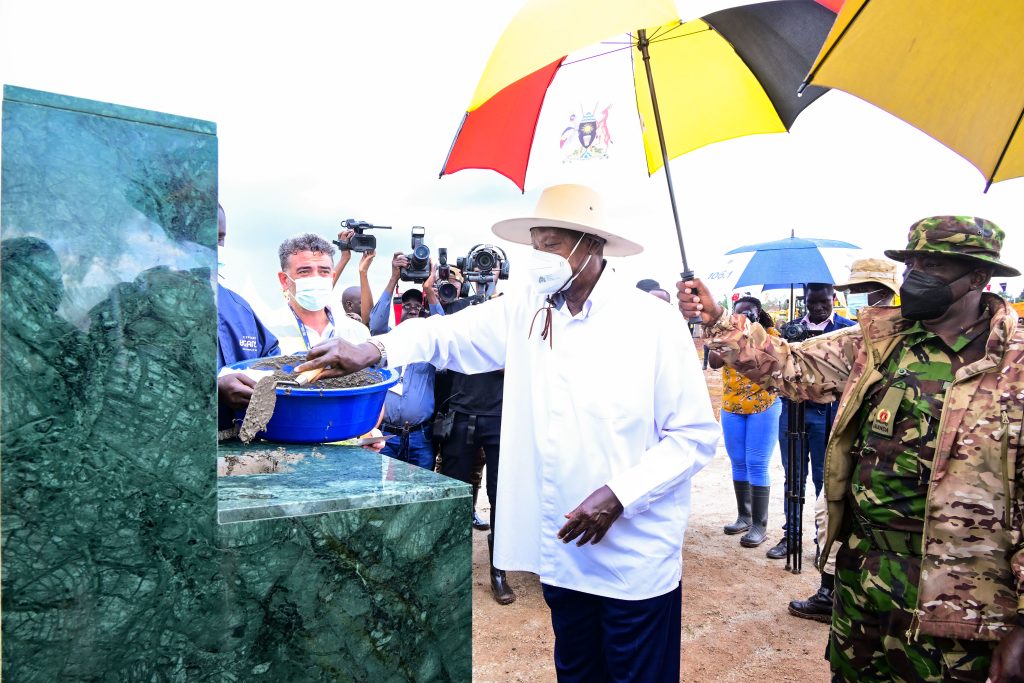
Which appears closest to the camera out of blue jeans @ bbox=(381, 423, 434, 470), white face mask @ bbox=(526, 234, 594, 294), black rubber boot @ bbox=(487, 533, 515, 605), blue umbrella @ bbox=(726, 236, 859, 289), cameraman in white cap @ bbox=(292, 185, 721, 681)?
cameraman in white cap @ bbox=(292, 185, 721, 681)

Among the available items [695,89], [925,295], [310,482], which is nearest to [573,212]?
[695,89]

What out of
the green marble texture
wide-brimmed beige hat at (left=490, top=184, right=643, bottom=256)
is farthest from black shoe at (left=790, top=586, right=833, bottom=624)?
the green marble texture

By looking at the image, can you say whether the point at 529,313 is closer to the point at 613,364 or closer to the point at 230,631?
the point at 613,364

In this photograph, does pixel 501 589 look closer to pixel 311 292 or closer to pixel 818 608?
pixel 818 608

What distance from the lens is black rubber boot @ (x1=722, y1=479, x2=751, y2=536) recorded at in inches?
240

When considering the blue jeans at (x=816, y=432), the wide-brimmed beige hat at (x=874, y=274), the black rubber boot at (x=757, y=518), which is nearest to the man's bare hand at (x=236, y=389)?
the wide-brimmed beige hat at (x=874, y=274)

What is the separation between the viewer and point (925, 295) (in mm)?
2418

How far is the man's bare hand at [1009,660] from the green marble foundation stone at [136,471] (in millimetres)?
1916

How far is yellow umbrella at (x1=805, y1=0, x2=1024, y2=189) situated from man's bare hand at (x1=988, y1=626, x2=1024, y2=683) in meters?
1.56

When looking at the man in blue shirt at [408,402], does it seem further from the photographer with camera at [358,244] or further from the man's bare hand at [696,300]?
the man's bare hand at [696,300]

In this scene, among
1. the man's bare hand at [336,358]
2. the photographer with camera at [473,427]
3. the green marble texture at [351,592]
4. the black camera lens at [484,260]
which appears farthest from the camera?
the black camera lens at [484,260]

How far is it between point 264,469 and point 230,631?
52 cm

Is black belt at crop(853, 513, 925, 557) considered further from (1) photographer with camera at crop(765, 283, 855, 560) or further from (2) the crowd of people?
(1) photographer with camera at crop(765, 283, 855, 560)

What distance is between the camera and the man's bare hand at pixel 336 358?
2.09m
